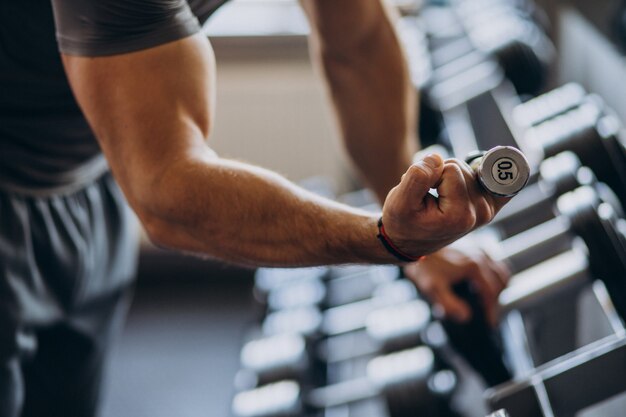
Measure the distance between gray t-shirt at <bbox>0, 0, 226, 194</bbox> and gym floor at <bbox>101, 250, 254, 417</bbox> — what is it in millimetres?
967

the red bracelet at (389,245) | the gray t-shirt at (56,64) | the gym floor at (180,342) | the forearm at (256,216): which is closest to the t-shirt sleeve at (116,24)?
the gray t-shirt at (56,64)

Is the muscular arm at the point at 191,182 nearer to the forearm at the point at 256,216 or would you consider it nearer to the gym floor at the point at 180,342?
the forearm at the point at 256,216

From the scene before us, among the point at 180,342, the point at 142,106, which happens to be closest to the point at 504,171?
the point at 142,106

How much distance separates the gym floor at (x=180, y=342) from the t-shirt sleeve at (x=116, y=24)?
4.58 ft

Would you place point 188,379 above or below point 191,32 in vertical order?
below

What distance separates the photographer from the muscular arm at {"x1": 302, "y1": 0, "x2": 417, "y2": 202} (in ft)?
4.18

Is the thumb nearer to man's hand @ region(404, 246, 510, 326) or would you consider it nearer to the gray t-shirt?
the gray t-shirt

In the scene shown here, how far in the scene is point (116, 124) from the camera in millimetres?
787

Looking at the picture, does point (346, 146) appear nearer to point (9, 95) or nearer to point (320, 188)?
point (9, 95)

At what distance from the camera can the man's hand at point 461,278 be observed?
107cm

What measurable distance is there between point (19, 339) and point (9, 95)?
1.23 ft

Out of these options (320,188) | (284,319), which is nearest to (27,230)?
(284,319)

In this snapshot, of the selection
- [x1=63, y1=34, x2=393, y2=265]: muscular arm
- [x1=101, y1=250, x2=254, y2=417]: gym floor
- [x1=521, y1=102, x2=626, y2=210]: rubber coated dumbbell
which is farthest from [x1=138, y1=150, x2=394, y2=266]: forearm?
[x1=101, y1=250, x2=254, y2=417]: gym floor

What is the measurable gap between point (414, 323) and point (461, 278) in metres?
0.15
